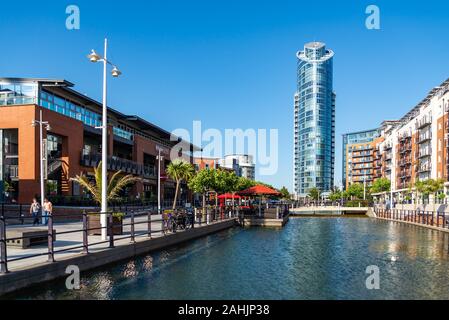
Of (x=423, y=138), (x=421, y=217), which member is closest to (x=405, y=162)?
(x=423, y=138)

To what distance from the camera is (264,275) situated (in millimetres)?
12695

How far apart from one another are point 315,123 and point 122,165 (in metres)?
135

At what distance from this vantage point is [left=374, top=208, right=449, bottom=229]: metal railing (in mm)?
32594

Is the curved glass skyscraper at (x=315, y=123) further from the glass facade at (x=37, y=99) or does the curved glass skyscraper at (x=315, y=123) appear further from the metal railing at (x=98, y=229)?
the metal railing at (x=98, y=229)

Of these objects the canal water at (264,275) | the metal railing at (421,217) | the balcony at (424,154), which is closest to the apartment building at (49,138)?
the canal water at (264,275)

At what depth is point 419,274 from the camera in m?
13.1

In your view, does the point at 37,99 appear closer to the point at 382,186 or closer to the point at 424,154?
the point at 424,154

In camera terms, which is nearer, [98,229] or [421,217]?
[98,229]

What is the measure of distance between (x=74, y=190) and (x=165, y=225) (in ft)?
79.5

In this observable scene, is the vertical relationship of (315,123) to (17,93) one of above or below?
above

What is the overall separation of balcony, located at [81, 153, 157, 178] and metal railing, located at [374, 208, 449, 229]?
113 ft

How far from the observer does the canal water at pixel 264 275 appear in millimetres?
10195
